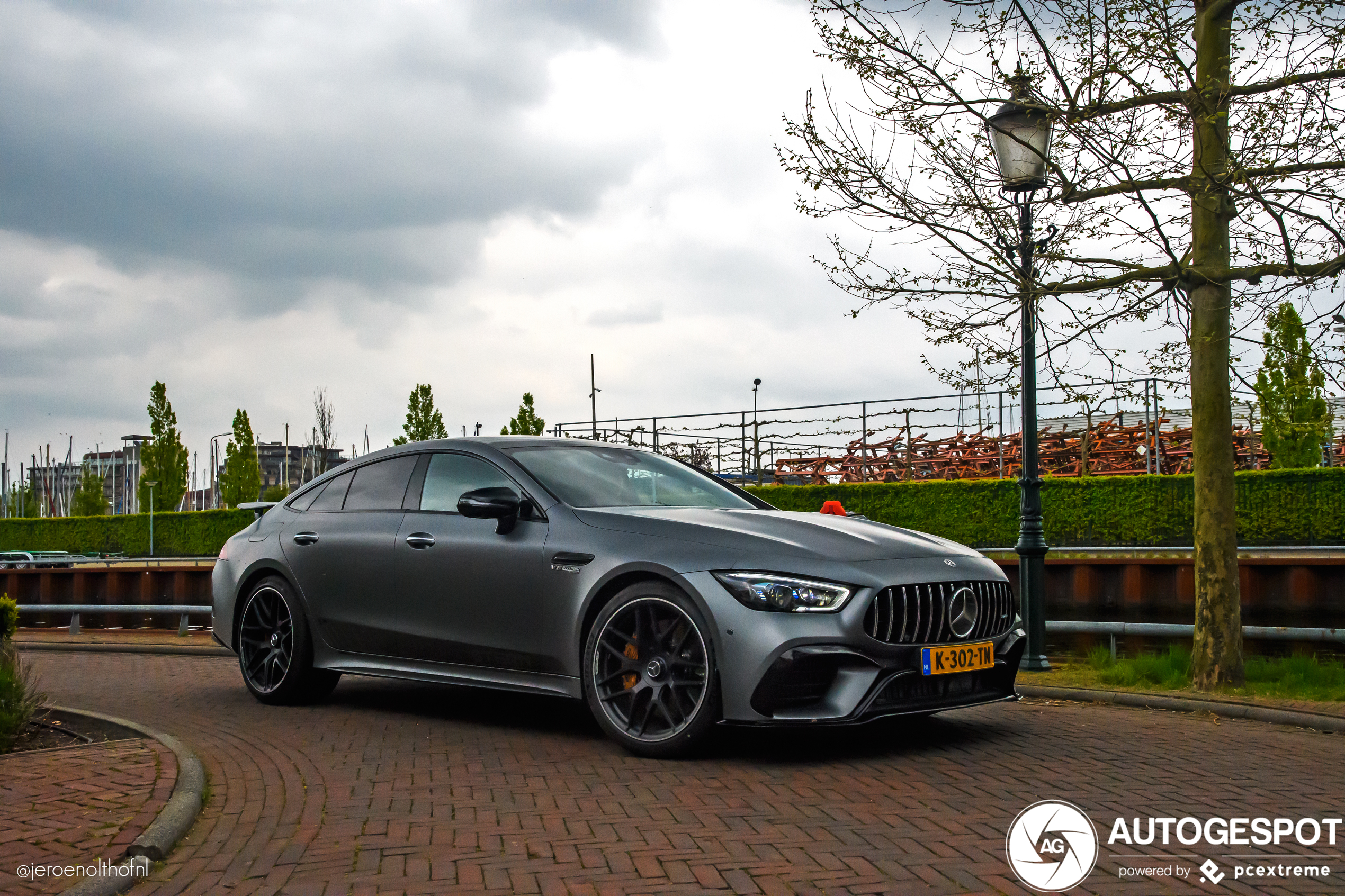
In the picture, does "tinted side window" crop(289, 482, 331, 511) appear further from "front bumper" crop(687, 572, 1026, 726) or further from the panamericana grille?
the panamericana grille

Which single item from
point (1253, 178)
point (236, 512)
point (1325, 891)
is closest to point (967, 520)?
point (1253, 178)

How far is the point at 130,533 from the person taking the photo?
47.8 meters

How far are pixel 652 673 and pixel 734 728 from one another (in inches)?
46.5

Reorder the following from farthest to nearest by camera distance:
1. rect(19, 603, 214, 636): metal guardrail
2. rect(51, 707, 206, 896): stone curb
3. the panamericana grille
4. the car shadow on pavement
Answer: rect(19, 603, 214, 636): metal guardrail < the car shadow on pavement < the panamericana grille < rect(51, 707, 206, 896): stone curb

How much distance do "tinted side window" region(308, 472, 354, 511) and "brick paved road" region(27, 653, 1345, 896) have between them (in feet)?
4.36

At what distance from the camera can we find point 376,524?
7.38 meters

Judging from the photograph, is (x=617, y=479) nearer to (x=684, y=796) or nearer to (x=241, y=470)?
(x=684, y=796)

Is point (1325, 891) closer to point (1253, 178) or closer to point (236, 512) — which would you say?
point (1253, 178)

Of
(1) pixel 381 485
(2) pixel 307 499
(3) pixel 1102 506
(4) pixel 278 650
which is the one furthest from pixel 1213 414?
(3) pixel 1102 506

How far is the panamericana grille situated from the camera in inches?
217

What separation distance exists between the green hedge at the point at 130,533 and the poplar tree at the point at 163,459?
4231mm

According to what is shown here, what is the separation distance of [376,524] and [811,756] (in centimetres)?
307

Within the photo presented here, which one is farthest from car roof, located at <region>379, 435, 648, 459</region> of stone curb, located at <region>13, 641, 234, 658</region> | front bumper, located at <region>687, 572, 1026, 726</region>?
stone curb, located at <region>13, 641, 234, 658</region>

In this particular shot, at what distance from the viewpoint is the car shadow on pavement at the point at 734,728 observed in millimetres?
6004
